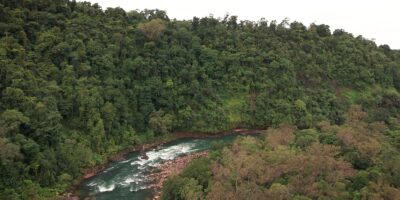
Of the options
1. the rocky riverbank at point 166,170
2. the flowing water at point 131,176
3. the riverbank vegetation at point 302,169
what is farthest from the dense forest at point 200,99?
the rocky riverbank at point 166,170

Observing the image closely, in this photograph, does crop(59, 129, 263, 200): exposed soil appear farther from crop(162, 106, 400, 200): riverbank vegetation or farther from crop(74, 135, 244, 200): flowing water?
crop(162, 106, 400, 200): riverbank vegetation

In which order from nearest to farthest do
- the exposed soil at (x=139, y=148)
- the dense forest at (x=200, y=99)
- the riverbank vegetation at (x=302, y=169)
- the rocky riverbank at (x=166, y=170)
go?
the riverbank vegetation at (x=302, y=169)
the dense forest at (x=200, y=99)
the exposed soil at (x=139, y=148)
the rocky riverbank at (x=166, y=170)

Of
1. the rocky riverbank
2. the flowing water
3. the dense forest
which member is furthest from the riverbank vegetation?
the flowing water

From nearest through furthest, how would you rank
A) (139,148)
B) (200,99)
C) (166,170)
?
(166,170)
(139,148)
(200,99)

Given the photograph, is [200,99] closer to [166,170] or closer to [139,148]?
[139,148]

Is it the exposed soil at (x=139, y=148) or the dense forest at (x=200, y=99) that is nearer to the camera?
the dense forest at (x=200, y=99)

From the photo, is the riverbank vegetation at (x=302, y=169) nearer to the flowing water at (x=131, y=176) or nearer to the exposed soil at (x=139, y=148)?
the flowing water at (x=131, y=176)

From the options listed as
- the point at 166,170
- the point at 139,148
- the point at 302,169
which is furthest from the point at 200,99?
the point at 302,169
